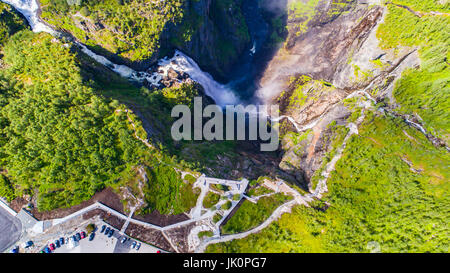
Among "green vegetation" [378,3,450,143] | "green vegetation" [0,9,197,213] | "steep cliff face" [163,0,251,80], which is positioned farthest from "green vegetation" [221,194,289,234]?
"steep cliff face" [163,0,251,80]

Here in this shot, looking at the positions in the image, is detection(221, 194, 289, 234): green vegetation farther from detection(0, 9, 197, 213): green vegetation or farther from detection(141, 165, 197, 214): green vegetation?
detection(0, 9, 197, 213): green vegetation

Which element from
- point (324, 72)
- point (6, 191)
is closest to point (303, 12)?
point (324, 72)

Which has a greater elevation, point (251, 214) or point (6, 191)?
point (6, 191)

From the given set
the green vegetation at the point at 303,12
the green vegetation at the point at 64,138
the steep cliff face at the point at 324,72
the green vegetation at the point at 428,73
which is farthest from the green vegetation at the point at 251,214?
the green vegetation at the point at 303,12

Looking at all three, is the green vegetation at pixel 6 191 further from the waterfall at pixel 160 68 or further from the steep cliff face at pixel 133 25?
the steep cliff face at pixel 133 25

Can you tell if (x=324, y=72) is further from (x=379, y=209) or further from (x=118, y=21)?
(x=118, y=21)
